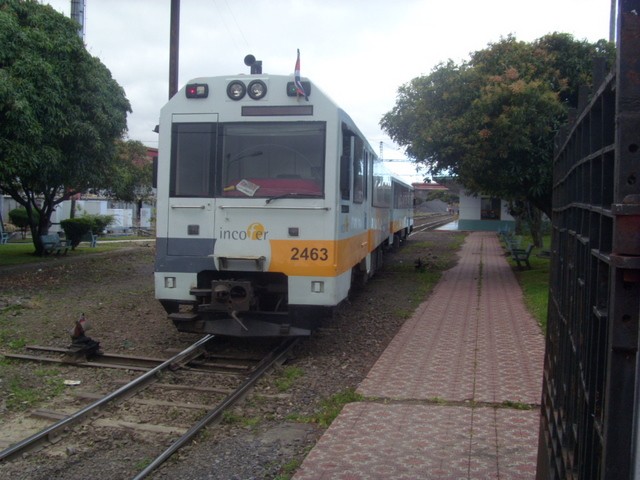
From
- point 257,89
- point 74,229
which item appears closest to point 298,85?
point 257,89

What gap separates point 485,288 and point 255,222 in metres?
8.88

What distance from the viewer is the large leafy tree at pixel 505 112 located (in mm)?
14758

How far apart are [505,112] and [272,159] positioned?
820cm

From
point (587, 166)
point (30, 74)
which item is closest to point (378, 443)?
point (587, 166)

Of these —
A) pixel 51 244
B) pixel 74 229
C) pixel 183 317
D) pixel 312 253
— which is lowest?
pixel 183 317

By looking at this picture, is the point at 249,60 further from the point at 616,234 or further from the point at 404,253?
the point at 404,253

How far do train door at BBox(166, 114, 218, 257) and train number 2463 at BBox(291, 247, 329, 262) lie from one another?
1027 mm

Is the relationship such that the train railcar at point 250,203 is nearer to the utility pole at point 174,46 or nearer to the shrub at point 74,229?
the utility pole at point 174,46

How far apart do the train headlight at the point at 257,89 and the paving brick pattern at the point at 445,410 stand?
3.43 meters

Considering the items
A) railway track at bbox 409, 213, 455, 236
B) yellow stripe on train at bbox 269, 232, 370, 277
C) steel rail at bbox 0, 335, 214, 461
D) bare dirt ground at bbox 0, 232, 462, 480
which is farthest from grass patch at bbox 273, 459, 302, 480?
railway track at bbox 409, 213, 455, 236

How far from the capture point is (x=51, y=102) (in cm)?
1461

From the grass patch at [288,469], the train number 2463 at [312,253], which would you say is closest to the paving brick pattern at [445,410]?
the grass patch at [288,469]

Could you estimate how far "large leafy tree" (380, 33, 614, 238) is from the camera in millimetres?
14758

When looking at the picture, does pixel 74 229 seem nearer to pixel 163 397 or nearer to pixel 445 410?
Answer: pixel 163 397
